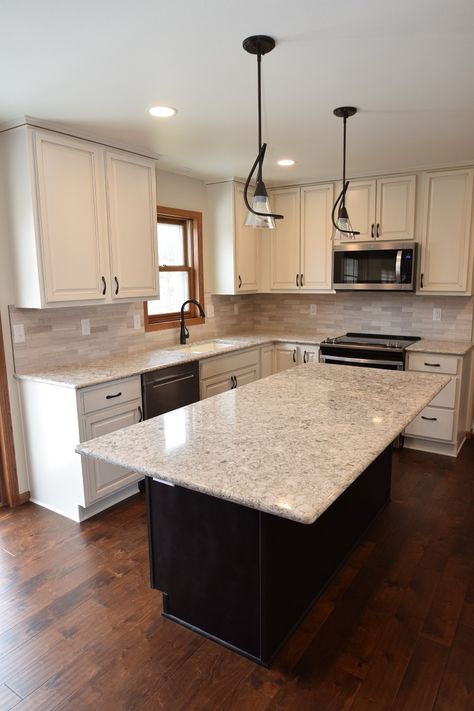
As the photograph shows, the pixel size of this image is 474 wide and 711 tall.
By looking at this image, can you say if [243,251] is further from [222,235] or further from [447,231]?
[447,231]

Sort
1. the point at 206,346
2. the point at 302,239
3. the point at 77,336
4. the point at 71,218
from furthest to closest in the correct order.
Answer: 1. the point at 302,239
2. the point at 206,346
3. the point at 77,336
4. the point at 71,218

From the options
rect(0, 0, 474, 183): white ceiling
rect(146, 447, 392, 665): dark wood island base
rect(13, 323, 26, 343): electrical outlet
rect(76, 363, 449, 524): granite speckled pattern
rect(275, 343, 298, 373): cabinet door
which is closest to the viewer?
rect(76, 363, 449, 524): granite speckled pattern

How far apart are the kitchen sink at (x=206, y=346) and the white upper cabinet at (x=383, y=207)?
158 cm

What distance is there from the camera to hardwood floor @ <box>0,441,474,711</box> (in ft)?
5.57

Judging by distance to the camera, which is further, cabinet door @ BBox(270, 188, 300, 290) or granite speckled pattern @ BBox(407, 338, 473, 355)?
cabinet door @ BBox(270, 188, 300, 290)

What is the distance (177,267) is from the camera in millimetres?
4277

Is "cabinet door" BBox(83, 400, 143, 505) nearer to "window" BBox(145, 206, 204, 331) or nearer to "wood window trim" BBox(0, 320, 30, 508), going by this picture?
"wood window trim" BBox(0, 320, 30, 508)

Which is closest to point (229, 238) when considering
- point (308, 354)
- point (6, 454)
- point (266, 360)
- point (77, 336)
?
point (266, 360)

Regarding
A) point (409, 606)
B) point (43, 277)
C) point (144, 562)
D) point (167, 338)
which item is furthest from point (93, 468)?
point (409, 606)

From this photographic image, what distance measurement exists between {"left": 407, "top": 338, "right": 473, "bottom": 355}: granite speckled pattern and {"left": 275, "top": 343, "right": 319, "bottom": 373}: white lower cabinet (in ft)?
2.98

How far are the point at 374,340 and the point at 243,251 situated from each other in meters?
1.51

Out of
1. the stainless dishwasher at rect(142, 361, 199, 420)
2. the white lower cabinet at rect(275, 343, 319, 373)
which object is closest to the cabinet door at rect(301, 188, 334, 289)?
the white lower cabinet at rect(275, 343, 319, 373)

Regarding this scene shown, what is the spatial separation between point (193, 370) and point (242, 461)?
1996mm

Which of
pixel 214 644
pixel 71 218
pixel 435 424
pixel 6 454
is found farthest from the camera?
pixel 435 424
